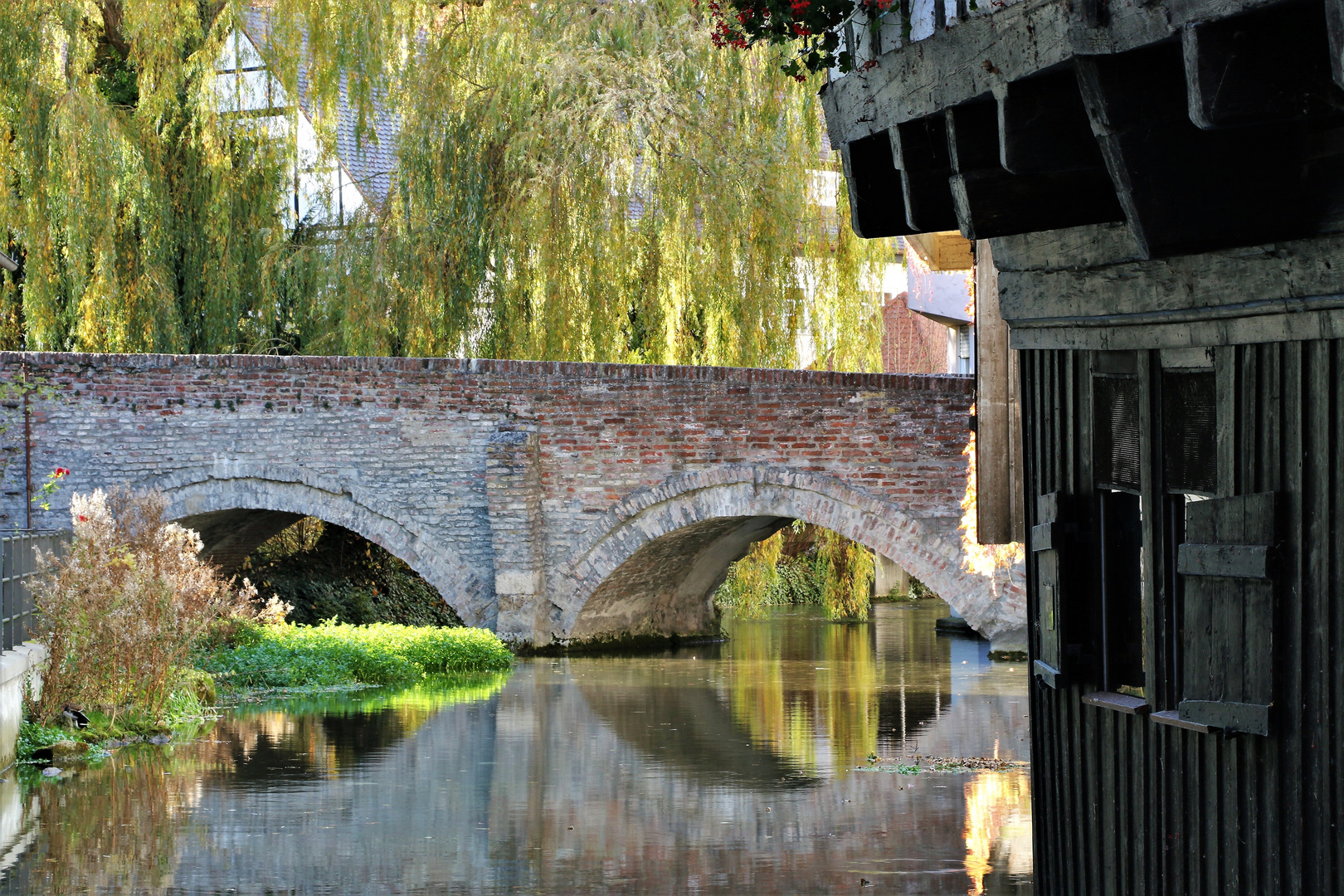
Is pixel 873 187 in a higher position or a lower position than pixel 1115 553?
higher

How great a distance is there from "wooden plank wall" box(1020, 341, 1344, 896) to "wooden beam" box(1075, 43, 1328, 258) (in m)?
0.34

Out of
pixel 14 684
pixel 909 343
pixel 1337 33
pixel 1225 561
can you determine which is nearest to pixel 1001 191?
pixel 1225 561

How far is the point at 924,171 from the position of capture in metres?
5.22

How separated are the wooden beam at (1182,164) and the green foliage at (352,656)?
1115 centimetres

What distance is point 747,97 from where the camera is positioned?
16.6m

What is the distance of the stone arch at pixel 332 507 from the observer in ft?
55.3

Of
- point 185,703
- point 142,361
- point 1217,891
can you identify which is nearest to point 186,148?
point 142,361

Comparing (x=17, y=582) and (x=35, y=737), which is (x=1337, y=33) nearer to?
(x=17, y=582)

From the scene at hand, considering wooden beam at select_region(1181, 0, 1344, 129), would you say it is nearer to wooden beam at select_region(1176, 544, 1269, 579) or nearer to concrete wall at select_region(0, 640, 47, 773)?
wooden beam at select_region(1176, 544, 1269, 579)

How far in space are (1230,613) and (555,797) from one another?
541 centimetres

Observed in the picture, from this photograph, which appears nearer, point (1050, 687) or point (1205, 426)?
point (1205, 426)

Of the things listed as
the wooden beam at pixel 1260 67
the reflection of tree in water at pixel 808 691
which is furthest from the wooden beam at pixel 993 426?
the wooden beam at pixel 1260 67

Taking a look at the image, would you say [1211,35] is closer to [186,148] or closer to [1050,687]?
[1050,687]

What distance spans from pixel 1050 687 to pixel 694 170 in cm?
1138
